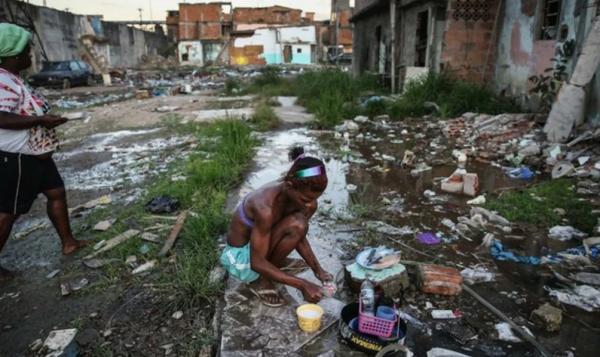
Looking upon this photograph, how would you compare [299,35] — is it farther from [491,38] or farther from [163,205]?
[163,205]

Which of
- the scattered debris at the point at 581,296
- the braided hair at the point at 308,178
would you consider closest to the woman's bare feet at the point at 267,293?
the braided hair at the point at 308,178

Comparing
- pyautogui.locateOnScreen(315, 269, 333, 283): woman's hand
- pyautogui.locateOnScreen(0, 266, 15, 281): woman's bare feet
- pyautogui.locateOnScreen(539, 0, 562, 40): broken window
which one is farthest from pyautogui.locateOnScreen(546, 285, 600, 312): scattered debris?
pyautogui.locateOnScreen(539, 0, 562, 40): broken window

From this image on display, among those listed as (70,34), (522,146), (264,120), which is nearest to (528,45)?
(522,146)

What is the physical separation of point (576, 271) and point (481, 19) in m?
7.63

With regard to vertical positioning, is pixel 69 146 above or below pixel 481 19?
below

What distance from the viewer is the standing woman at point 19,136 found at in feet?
8.52

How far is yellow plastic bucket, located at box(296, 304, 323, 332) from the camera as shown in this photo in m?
1.98

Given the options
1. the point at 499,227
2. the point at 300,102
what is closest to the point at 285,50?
the point at 300,102

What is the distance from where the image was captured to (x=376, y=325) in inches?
71.1

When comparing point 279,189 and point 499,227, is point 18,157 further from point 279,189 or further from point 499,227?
point 499,227

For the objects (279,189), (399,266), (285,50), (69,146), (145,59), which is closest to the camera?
(279,189)

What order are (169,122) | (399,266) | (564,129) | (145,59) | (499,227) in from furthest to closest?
1. (145,59)
2. (169,122)
3. (564,129)
4. (499,227)
5. (399,266)

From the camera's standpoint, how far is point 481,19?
347 inches

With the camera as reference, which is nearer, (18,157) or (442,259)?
(18,157)
